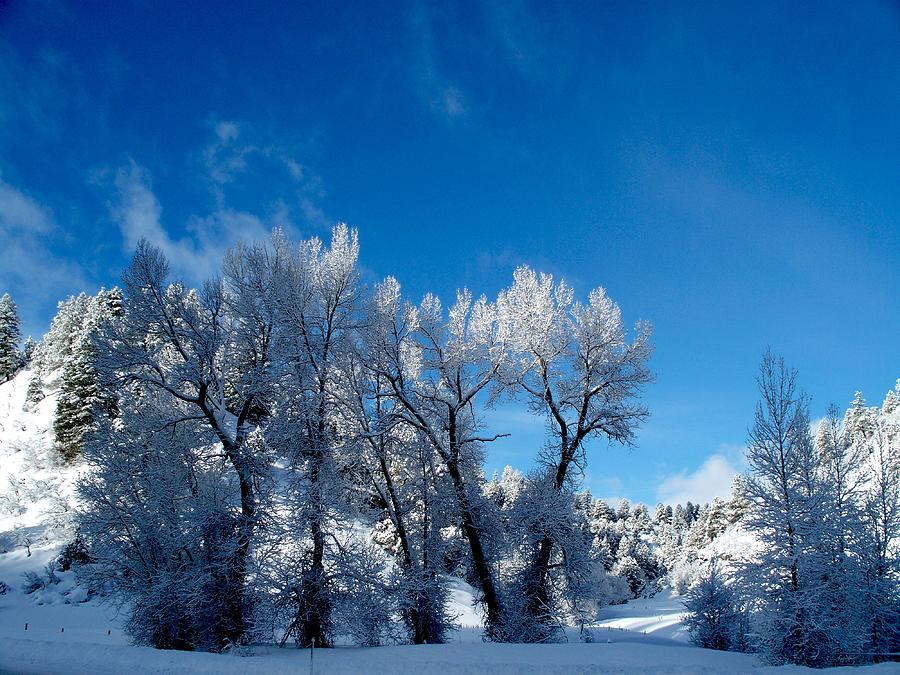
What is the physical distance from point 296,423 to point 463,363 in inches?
251

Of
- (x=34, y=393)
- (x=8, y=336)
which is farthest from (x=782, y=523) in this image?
(x=8, y=336)

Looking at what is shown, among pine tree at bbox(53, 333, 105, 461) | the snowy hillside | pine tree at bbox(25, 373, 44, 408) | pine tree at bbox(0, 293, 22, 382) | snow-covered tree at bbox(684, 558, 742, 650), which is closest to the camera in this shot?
snow-covered tree at bbox(684, 558, 742, 650)

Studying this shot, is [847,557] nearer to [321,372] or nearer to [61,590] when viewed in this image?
[321,372]

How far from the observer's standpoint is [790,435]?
43.6 feet

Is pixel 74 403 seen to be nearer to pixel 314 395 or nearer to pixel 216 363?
pixel 216 363

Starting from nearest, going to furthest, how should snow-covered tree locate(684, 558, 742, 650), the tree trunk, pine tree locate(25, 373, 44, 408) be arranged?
snow-covered tree locate(684, 558, 742, 650)
the tree trunk
pine tree locate(25, 373, 44, 408)

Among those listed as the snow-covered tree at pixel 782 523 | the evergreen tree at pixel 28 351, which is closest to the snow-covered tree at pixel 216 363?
the snow-covered tree at pixel 782 523

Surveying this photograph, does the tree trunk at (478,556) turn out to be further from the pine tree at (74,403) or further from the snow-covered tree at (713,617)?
the pine tree at (74,403)

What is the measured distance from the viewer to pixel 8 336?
6191 centimetres

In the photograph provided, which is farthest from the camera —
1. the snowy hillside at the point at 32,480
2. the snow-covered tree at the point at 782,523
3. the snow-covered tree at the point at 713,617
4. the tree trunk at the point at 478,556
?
the snowy hillside at the point at 32,480

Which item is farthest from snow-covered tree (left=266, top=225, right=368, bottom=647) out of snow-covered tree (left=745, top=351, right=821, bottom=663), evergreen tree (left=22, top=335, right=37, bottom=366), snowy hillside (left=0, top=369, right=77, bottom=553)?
evergreen tree (left=22, top=335, right=37, bottom=366)

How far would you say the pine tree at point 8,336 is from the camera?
59.0 metres

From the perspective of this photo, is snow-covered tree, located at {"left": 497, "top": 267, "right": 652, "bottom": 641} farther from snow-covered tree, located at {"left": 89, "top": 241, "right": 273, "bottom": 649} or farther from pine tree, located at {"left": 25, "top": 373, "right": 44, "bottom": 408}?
pine tree, located at {"left": 25, "top": 373, "right": 44, "bottom": 408}

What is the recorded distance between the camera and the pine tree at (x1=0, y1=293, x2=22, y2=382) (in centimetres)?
5903
